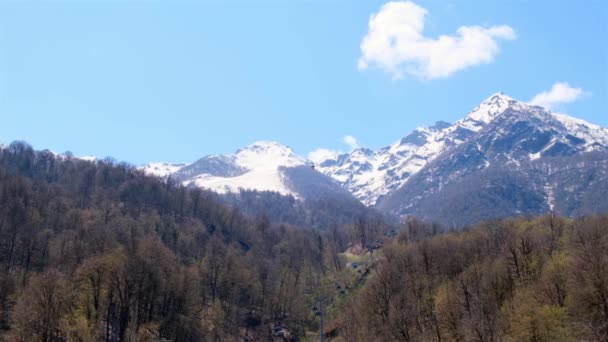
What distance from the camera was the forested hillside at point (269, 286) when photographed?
68062mm

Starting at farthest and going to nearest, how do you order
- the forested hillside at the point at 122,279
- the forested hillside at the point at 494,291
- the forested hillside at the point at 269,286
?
the forested hillside at the point at 122,279 < the forested hillside at the point at 269,286 < the forested hillside at the point at 494,291

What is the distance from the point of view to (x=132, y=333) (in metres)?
77.8

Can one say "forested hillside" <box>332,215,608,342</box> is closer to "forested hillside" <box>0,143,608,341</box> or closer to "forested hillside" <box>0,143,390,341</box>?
"forested hillside" <box>0,143,608,341</box>

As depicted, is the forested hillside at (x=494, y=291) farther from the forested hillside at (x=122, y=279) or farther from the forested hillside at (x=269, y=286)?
the forested hillside at (x=122, y=279)

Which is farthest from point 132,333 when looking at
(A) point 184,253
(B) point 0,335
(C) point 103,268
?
(A) point 184,253

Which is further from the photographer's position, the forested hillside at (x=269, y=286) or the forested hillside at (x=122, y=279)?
the forested hillside at (x=122, y=279)

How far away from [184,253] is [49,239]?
4307 centimetres

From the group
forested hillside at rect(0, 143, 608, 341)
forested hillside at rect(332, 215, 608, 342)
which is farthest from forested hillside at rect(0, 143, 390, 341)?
forested hillside at rect(332, 215, 608, 342)

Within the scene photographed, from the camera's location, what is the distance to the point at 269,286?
140 meters

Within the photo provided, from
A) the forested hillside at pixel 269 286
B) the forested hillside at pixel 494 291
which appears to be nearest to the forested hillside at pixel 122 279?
the forested hillside at pixel 269 286

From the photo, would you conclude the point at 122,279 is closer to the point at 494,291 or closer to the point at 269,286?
the point at 269,286

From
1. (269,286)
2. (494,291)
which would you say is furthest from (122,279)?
(494,291)

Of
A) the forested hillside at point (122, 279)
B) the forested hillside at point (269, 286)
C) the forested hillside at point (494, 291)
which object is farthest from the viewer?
the forested hillside at point (122, 279)

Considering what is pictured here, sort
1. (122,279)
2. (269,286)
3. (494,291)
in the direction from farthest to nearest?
1. (269,286)
2. (494,291)
3. (122,279)
